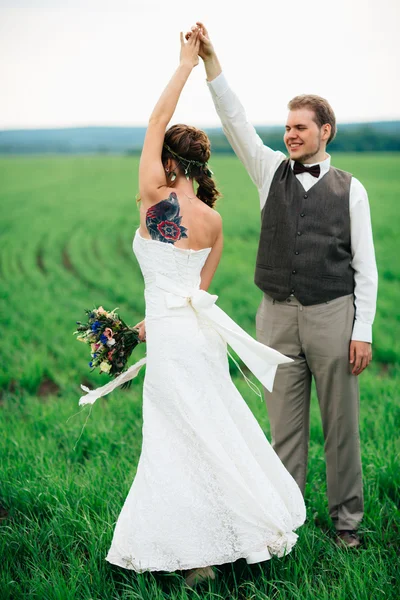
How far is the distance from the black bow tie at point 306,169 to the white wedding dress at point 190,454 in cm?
77

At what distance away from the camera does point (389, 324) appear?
7965 mm

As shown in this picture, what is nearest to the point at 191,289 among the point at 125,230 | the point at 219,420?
the point at 219,420

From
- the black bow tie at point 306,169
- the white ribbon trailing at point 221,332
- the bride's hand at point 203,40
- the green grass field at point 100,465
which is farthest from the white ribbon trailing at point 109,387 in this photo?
the bride's hand at point 203,40

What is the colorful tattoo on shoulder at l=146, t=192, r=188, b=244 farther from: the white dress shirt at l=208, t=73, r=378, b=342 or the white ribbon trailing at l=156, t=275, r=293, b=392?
the white dress shirt at l=208, t=73, r=378, b=342

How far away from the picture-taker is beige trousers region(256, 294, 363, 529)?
3.32 meters

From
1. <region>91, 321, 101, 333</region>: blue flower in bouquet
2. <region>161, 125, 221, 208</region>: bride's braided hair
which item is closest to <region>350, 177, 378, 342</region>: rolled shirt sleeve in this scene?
<region>161, 125, 221, 208</region>: bride's braided hair

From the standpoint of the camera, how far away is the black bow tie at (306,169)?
330 centimetres

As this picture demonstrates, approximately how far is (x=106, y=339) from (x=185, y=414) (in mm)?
598

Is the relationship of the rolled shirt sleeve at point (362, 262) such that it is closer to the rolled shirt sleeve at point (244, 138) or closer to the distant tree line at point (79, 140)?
the rolled shirt sleeve at point (244, 138)

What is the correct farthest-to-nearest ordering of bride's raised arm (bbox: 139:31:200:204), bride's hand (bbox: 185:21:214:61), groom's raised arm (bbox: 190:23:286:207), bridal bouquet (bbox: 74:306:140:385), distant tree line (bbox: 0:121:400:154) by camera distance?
1. distant tree line (bbox: 0:121:400:154)
2. groom's raised arm (bbox: 190:23:286:207)
3. bridal bouquet (bbox: 74:306:140:385)
4. bride's hand (bbox: 185:21:214:61)
5. bride's raised arm (bbox: 139:31:200:204)

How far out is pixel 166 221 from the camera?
278cm

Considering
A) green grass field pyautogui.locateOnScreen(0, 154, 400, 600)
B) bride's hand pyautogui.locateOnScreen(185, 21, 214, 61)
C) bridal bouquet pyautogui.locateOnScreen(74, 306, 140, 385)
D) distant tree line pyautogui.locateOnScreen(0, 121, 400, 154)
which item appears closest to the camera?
green grass field pyautogui.locateOnScreen(0, 154, 400, 600)

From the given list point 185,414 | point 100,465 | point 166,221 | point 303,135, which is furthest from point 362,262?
point 100,465

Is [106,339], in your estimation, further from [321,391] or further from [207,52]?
[207,52]
